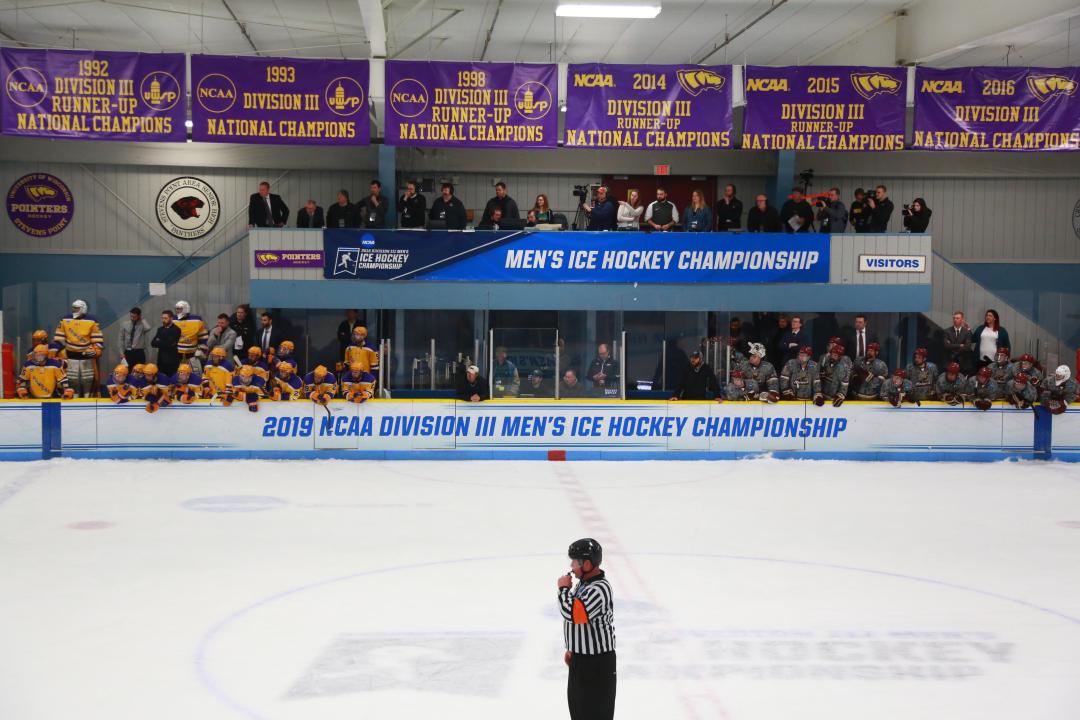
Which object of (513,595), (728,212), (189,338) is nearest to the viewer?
(513,595)

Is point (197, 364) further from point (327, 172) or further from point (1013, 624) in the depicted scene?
point (1013, 624)

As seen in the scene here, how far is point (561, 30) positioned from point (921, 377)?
7912 mm

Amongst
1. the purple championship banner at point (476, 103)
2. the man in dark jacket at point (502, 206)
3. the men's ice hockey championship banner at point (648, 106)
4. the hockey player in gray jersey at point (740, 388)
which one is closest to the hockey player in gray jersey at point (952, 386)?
the hockey player in gray jersey at point (740, 388)

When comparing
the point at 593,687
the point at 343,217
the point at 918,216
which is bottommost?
the point at 593,687

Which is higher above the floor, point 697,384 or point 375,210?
point 375,210

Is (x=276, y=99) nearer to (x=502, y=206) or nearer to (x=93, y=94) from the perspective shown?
(x=93, y=94)

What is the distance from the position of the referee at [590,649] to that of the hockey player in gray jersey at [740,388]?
10523 millimetres

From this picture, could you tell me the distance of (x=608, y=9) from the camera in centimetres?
1409

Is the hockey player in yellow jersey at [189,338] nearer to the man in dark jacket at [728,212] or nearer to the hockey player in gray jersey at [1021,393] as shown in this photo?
the man in dark jacket at [728,212]

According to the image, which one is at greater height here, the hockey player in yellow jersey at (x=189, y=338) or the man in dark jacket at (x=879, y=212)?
the man in dark jacket at (x=879, y=212)

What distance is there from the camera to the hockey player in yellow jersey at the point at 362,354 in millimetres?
15219

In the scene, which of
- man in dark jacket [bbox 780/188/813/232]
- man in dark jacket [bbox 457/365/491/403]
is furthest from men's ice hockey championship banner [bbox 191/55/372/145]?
man in dark jacket [bbox 780/188/813/232]

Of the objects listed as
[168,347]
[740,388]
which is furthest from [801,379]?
[168,347]

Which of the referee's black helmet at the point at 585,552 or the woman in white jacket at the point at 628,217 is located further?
the woman in white jacket at the point at 628,217
